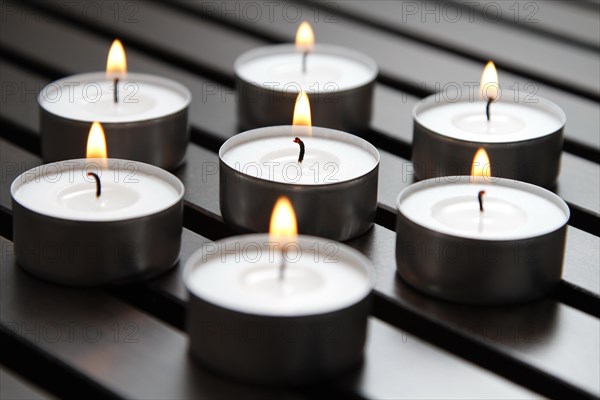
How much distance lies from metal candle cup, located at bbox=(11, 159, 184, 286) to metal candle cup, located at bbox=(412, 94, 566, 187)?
0.29 metres

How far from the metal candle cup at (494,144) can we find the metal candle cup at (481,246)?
0.12 meters

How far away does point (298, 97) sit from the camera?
1.25m

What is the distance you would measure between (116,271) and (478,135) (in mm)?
443

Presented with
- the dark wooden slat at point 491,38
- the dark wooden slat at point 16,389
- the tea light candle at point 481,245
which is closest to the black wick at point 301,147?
the tea light candle at point 481,245

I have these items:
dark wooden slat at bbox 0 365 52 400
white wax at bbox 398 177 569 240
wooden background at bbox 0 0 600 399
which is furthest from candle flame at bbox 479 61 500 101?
dark wooden slat at bbox 0 365 52 400

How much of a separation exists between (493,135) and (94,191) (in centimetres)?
44

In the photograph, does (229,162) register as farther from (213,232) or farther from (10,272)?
(10,272)

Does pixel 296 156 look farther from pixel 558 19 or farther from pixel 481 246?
pixel 558 19

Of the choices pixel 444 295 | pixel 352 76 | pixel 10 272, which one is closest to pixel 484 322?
pixel 444 295

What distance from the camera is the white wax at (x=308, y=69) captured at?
4.46ft

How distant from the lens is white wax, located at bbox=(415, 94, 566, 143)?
4.02 ft

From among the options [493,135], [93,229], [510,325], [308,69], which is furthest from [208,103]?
[510,325]

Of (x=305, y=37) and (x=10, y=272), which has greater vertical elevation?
(x=305, y=37)

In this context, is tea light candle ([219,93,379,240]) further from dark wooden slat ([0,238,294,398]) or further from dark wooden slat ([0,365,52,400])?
dark wooden slat ([0,365,52,400])
